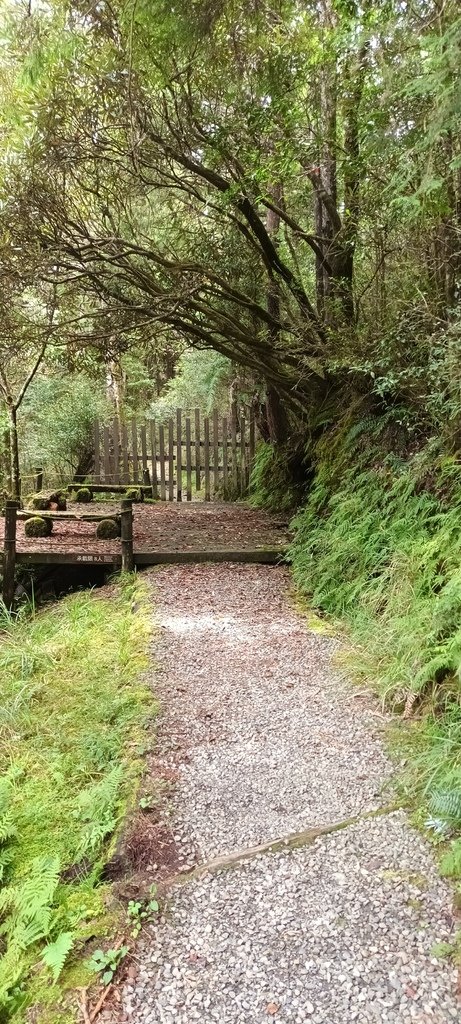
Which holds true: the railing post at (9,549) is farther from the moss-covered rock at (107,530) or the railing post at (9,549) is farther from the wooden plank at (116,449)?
the wooden plank at (116,449)

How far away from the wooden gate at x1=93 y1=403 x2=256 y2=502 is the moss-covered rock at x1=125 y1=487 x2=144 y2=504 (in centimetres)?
58

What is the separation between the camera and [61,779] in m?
3.50

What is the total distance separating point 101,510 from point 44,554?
376 centimetres

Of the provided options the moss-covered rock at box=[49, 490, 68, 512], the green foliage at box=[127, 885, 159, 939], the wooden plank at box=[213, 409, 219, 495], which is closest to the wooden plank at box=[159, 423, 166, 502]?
the wooden plank at box=[213, 409, 219, 495]

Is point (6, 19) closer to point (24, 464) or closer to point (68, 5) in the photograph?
point (68, 5)

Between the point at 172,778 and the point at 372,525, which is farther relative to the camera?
the point at 372,525

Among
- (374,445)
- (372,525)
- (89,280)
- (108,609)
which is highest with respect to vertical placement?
(89,280)

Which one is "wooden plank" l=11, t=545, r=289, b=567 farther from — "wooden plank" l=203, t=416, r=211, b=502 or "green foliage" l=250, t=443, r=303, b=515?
"wooden plank" l=203, t=416, r=211, b=502

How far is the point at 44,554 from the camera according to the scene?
23.9 ft

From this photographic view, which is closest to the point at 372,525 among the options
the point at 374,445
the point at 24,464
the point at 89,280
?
Result: the point at 374,445

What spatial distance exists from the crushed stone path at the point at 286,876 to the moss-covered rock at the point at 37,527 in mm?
4940

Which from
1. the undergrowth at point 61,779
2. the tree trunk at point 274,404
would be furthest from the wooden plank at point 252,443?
the undergrowth at point 61,779

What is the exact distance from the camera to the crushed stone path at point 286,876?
77.8 inches

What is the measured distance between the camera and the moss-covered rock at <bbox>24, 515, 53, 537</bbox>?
866cm
